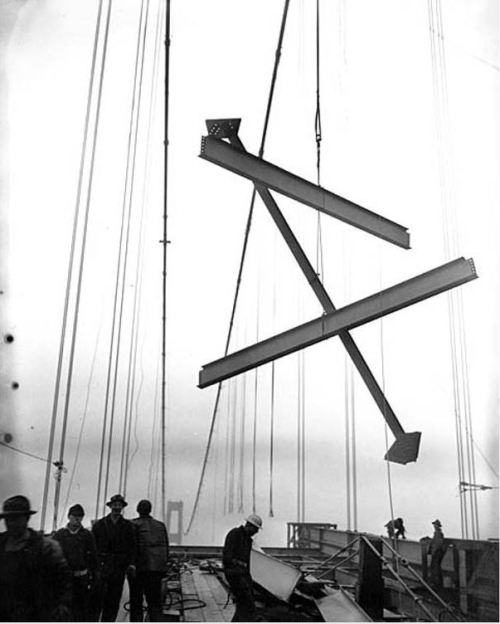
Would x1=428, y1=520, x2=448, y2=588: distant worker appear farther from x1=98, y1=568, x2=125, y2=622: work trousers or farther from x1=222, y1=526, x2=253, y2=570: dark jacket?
x1=98, y1=568, x2=125, y2=622: work trousers

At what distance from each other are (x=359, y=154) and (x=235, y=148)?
156 inches

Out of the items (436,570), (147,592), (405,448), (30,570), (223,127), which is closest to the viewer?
(30,570)

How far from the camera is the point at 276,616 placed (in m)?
6.66

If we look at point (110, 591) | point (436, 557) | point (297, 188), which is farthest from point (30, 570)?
point (436, 557)

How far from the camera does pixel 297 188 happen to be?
8445 millimetres

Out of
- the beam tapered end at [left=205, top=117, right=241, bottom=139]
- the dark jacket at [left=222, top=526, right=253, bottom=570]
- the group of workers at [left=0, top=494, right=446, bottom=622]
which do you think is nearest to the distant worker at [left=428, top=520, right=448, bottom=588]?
the group of workers at [left=0, top=494, right=446, bottom=622]

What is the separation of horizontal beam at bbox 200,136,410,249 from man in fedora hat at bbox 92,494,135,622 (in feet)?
13.8

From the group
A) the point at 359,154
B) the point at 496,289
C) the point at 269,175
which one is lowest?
the point at 496,289

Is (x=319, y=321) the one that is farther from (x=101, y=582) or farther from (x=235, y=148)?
(x=101, y=582)

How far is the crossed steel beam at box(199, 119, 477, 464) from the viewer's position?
26.3 ft

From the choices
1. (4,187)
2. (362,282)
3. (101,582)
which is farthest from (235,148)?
(362,282)

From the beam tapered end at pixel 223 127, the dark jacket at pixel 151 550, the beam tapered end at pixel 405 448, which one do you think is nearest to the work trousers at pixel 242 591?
the dark jacket at pixel 151 550

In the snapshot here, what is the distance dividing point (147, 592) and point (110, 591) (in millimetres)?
395

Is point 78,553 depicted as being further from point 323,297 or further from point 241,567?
point 323,297
